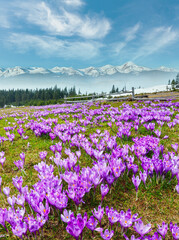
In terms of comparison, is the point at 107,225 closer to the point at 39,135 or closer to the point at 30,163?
the point at 30,163

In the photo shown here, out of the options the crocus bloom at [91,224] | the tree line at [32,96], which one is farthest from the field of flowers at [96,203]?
the tree line at [32,96]

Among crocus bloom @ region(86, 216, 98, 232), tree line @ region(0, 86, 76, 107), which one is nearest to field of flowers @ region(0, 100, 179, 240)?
crocus bloom @ region(86, 216, 98, 232)

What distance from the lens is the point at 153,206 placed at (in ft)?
6.75

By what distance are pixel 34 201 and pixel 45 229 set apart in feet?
1.29

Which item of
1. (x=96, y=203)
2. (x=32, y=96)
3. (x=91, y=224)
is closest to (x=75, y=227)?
(x=91, y=224)

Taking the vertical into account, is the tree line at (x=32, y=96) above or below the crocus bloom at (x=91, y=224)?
above

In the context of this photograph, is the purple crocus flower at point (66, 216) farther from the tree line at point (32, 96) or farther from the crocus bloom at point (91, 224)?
the tree line at point (32, 96)

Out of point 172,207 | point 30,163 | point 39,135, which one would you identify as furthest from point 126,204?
point 39,135

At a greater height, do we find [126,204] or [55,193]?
[55,193]

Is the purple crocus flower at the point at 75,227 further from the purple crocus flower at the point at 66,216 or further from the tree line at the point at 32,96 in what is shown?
the tree line at the point at 32,96

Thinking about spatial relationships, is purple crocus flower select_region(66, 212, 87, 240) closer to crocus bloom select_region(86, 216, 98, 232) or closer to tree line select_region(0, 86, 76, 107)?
crocus bloom select_region(86, 216, 98, 232)

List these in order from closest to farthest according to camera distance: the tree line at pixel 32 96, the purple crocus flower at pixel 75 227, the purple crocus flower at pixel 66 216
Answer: the purple crocus flower at pixel 75 227
the purple crocus flower at pixel 66 216
the tree line at pixel 32 96

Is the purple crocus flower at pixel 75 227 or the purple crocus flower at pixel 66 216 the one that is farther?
the purple crocus flower at pixel 66 216


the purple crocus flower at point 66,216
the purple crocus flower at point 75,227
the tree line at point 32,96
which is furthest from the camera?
the tree line at point 32,96
